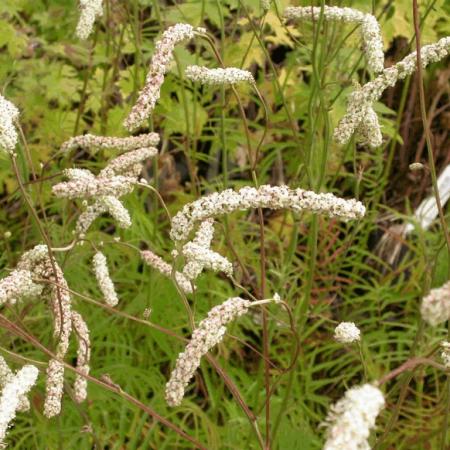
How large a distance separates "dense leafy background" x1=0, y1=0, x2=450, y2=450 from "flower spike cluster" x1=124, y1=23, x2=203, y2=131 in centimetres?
62

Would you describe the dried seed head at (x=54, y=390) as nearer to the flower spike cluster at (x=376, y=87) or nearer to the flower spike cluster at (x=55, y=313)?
the flower spike cluster at (x=55, y=313)

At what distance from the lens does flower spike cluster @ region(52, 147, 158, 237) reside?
1646mm

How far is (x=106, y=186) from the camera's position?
1.65 metres

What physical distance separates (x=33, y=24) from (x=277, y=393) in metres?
2.72

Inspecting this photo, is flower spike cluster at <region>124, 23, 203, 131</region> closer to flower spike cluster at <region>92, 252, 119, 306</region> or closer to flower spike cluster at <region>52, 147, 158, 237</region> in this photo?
flower spike cluster at <region>52, 147, 158, 237</region>

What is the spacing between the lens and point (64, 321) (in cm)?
178

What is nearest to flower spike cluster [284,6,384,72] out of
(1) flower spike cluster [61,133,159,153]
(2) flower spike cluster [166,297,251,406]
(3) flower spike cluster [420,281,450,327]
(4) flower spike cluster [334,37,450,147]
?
(4) flower spike cluster [334,37,450,147]

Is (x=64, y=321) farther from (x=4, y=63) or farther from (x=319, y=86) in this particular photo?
(x=4, y=63)

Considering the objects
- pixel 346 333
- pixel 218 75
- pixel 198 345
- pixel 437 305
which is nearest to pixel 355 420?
pixel 437 305

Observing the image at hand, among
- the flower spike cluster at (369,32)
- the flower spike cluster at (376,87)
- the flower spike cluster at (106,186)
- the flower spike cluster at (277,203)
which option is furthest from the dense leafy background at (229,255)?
the flower spike cluster at (277,203)

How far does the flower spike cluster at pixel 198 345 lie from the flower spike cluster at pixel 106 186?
1.31ft

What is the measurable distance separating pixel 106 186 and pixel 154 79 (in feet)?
0.76

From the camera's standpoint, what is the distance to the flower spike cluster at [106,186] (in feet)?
5.40

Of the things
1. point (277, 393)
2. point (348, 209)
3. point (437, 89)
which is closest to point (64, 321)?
point (348, 209)
